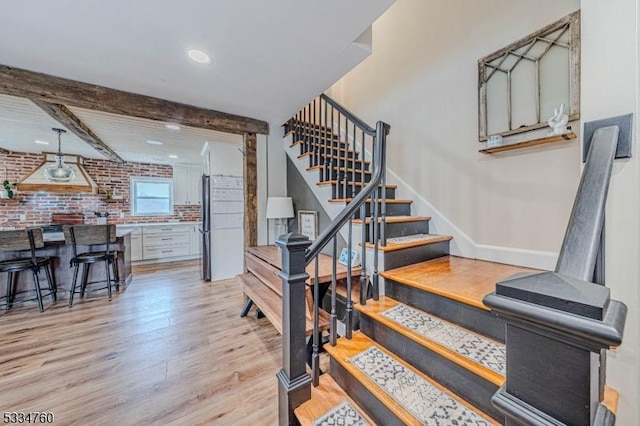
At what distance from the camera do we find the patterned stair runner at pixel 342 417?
121 cm

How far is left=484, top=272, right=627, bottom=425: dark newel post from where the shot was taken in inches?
18.0

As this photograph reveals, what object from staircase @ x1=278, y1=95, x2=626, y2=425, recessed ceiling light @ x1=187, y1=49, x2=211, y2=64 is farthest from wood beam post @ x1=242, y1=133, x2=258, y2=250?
staircase @ x1=278, y1=95, x2=626, y2=425

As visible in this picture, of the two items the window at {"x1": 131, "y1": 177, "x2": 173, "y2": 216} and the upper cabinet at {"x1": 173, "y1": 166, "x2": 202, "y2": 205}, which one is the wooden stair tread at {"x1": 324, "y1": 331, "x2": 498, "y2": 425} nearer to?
the upper cabinet at {"x1": 173, "y1": 166, "x2": 202, "y2": 205}

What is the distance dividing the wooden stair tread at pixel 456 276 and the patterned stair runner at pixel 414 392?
0.46 meters

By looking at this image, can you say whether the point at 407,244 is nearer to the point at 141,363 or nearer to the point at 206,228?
the point at 141,363

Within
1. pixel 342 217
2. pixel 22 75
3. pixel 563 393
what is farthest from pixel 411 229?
pixel 22 75

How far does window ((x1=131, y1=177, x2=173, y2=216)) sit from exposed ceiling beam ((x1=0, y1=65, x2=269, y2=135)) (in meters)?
4.36

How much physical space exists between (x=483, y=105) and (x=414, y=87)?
35.5 inches

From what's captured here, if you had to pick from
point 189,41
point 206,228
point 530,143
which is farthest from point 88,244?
point 530,143

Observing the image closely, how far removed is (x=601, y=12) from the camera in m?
1.08

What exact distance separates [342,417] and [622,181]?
1592mm

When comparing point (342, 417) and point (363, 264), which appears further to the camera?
point (363, 264)

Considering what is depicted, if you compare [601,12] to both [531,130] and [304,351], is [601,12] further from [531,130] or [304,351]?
[304,351]

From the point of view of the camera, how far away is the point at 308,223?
3.13 metres
